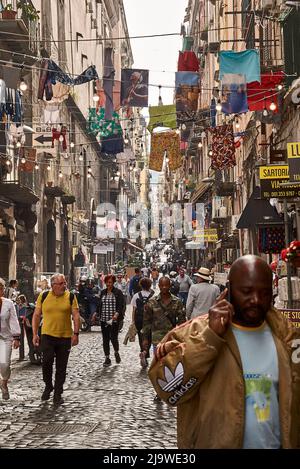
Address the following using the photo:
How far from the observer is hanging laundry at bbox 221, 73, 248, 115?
1955 centimetres

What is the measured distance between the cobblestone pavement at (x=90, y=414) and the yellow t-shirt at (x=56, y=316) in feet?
3.01

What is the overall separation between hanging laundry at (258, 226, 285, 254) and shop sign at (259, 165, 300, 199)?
3.95 m

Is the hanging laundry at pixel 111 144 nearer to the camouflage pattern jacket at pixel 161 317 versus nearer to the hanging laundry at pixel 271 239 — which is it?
the hanging laundry at pixel 271 239

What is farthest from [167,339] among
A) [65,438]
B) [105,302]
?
[105,302]

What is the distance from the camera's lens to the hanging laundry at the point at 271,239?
18031 millimetres

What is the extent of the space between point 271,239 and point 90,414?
30.7ft

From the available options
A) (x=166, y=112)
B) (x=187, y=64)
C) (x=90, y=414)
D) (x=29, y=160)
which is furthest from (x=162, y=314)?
(x=166, y=112)

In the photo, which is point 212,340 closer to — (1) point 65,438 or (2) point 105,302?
(1) point 65,438

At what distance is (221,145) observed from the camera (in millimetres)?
33375

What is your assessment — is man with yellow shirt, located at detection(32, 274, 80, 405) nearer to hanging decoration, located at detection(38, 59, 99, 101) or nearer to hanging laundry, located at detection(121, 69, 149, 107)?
hanging decoration, located at detection(38, 59, 99, 101)

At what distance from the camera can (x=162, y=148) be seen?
1950 inches

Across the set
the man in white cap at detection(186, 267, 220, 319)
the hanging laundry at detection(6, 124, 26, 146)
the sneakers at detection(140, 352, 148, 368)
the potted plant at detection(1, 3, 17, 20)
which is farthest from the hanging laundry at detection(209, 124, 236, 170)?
the man in white cap at detection(186, 267, 220, 319)

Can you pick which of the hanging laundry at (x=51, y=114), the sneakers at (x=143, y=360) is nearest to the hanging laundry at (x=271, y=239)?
the sneakers at (x=143, y=360)

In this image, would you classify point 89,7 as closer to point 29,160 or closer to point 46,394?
point 29,160
